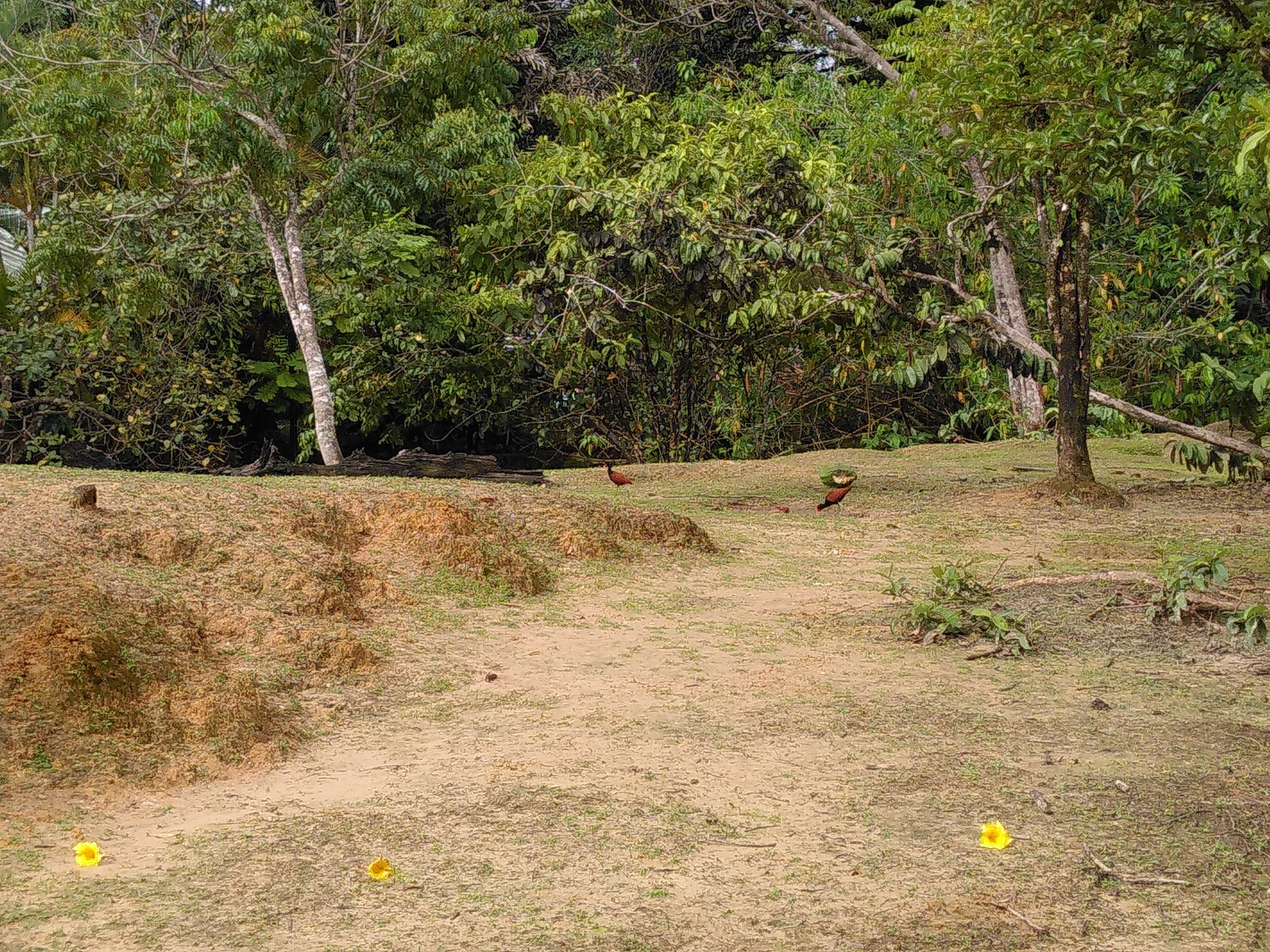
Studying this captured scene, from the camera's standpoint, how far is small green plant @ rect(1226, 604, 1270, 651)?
13.9 feet

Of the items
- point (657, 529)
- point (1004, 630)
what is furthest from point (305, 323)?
point (1004, 630)

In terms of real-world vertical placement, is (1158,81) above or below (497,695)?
above

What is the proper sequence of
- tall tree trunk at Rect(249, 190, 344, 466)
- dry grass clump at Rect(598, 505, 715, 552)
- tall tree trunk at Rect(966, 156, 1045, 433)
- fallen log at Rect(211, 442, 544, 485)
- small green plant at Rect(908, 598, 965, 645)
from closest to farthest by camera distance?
small green plant at Rect(908, 598, 965, 645)
dry grass clump at Rect(598, 505, 715, 552)
fallen log at Rect(211, 442, 544, 485)
tall tree trunk at Rect(249, 190, 344, 466)
tall tree trunk at Rect(966, 156, 1045, 433)

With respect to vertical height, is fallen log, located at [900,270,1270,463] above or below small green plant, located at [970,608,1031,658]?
above

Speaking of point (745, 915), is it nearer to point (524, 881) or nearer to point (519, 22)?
point (524, 881)

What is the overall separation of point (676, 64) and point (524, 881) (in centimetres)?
1351

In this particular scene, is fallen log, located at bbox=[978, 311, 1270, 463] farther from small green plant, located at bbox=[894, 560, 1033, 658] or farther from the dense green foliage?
small green plant, located at bbox=[894, 560, 1033, 658]

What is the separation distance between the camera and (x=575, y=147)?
11.8m

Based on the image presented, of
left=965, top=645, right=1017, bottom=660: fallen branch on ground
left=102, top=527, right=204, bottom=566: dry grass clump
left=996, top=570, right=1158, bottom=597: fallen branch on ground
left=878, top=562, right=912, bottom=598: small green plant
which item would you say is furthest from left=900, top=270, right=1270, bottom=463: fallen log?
left=102, top=527, right=204, bottom=566: dry grass clump

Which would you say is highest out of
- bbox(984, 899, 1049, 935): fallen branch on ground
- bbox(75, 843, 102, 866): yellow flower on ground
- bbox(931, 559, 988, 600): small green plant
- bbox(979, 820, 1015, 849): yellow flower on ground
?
bbox(931, 559, 988, 600): small green plant

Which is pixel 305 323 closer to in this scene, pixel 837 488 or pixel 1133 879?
pixel 837 488

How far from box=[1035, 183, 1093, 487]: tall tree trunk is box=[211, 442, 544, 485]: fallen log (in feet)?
11.1

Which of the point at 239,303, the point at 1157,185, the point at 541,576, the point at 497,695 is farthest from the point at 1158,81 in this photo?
the point at 239,303

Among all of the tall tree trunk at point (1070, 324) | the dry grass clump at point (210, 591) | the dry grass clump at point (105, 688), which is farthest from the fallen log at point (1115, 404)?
the dry grass clump at point (105, 688)
